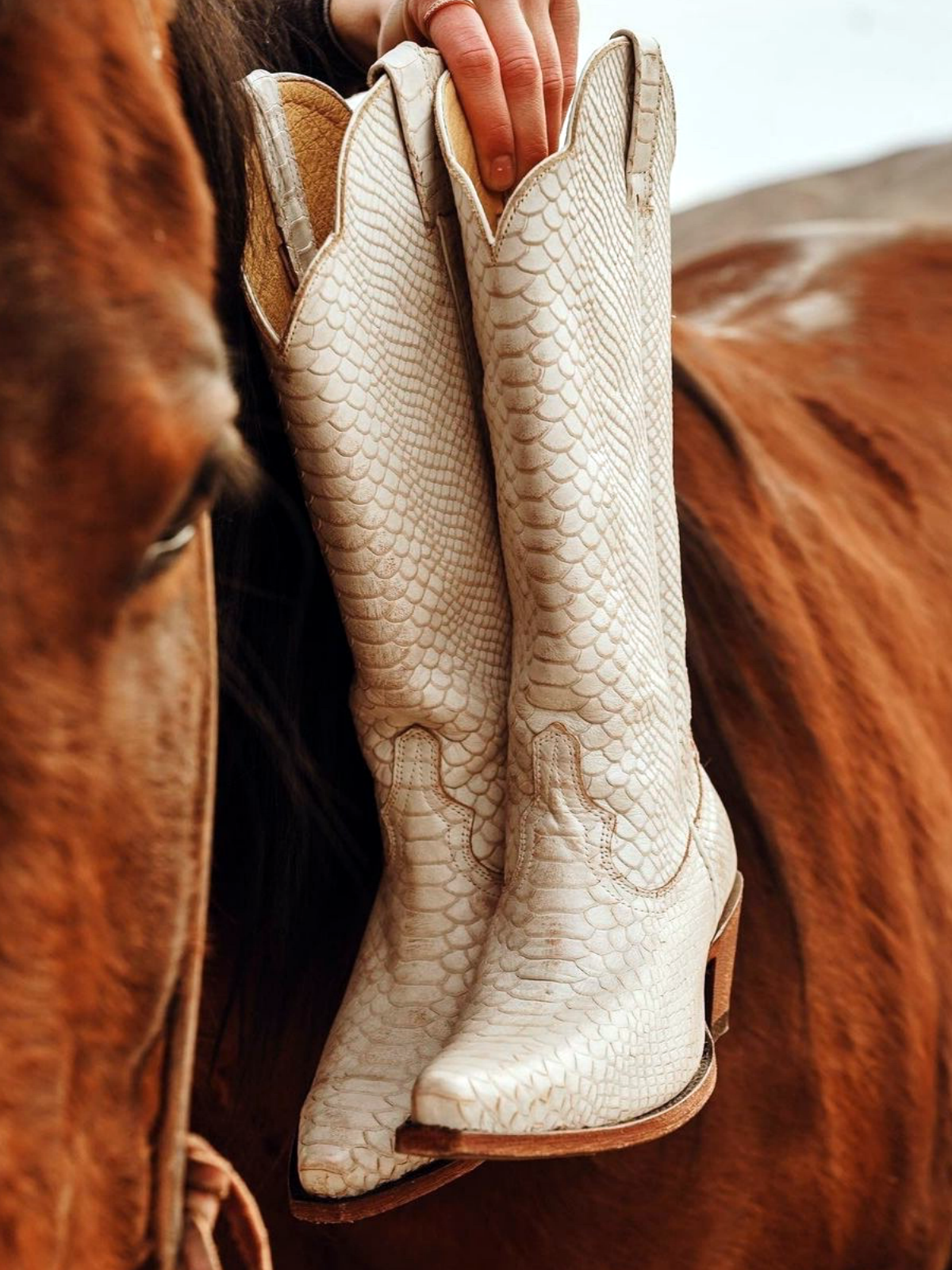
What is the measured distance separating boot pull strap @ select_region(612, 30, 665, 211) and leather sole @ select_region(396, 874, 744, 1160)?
379mm

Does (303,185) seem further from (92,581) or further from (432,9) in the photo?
(92,581)

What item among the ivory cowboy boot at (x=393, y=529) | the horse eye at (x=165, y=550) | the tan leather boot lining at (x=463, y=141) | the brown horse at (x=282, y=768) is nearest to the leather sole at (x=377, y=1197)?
the ivory cowboy boot at (x=393, y=529)

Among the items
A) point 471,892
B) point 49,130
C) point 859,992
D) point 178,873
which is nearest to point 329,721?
point 471,892

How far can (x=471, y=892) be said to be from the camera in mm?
605

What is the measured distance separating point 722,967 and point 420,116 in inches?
17.8

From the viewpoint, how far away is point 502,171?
621 millimetres

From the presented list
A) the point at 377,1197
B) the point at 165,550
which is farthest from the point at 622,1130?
the point at 165,550

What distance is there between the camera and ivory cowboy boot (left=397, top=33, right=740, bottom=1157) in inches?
21.9

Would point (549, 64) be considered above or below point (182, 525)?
above

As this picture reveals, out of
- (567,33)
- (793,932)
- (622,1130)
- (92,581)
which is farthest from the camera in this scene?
(793,932)

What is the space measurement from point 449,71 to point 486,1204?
56 cm

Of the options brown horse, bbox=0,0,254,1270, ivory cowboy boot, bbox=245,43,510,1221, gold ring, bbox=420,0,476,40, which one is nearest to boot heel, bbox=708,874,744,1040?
ivory cowboy boot, bbox=245,43,510,1221

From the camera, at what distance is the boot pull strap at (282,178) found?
566 millimetres

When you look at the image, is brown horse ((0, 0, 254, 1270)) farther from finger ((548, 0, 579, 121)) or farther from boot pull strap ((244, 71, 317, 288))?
finger ((548, 0, 579, 121))
